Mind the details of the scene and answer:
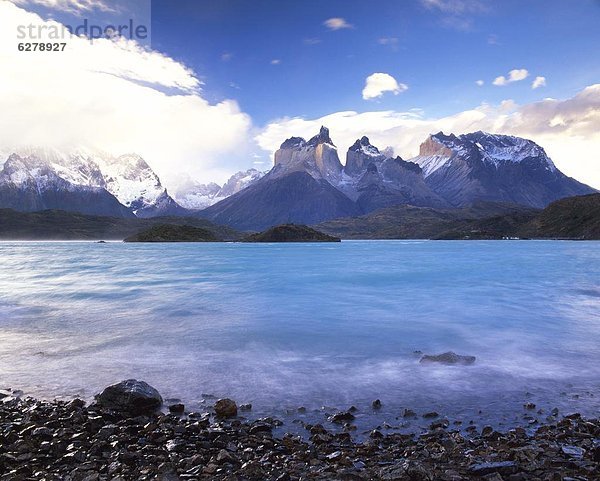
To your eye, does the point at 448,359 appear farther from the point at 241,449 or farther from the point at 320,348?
the point at 241,449

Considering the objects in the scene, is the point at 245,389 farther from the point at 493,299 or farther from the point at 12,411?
the point at 493,299

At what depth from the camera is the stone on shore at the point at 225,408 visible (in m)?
13.6

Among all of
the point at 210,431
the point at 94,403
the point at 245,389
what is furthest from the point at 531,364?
the point at 94,403

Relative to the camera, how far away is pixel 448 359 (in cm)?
2012

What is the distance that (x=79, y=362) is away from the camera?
19.6 m

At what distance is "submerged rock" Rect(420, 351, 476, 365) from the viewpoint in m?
19.9

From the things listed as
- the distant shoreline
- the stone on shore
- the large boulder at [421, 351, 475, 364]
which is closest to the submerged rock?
the large boulder at [421, 351, 475, 364]

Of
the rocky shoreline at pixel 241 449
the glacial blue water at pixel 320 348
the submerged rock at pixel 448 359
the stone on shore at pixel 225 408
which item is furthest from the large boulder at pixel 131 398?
the submerged rock at pixel 448 359

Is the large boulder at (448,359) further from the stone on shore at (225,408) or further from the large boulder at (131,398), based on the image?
the large boulder at (131,398)

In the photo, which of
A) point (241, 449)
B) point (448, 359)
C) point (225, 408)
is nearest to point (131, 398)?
point (225, 408)

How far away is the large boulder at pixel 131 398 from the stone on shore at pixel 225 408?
2.04 metres

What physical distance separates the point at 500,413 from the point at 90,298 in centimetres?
3917

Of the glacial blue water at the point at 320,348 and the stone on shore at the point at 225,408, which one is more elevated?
the stone on shore at the point at 225,408

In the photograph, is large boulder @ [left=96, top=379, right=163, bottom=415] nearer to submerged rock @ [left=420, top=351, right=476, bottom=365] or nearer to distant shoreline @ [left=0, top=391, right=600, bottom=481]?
distant shoreline @ [left=0, top=391, right=600, bottom=481]
